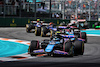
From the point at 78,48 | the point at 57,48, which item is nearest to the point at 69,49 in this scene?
the point at 57,48

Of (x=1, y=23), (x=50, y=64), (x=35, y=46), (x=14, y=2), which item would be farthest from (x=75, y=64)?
(x=14, y=2)

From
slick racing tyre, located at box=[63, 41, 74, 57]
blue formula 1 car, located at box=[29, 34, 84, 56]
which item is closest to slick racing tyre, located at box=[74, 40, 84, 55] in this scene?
blue formula 1 car, located at box=[29, 34, 84, 56]

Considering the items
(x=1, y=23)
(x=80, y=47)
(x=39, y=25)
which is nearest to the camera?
(x=80, y=47)

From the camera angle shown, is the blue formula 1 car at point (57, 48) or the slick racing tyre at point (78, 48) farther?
the slick racing tyre at point (78, 48)

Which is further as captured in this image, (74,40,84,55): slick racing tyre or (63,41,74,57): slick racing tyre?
(74,40,84,55): slick racing tyre

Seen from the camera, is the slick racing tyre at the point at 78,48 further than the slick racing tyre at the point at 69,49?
Yes

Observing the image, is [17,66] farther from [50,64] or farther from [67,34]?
[67,34]

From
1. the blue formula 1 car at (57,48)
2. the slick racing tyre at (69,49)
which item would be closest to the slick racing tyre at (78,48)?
the blue formula 1 car at (57,48)

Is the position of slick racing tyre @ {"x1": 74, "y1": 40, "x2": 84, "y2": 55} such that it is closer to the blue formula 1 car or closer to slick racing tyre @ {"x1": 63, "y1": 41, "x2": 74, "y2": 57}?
the blue formula 1 car

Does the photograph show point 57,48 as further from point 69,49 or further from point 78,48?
point 78,48

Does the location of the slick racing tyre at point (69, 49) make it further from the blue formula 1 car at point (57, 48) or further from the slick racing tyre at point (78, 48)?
the slick racing tyre at point (78, 48)

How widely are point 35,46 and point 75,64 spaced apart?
7.46 ft

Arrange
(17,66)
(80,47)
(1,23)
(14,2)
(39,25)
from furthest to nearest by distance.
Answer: (14,2), (1,23), (39,25), (80,47), (17,66)

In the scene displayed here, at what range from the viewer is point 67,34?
11789mm
